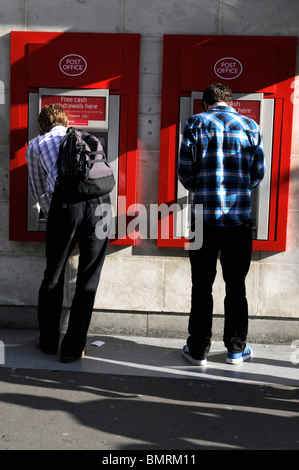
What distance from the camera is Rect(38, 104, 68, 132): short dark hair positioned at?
14.2 feet

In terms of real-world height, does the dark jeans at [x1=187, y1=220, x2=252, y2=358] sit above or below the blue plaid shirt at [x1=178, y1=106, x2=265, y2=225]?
below

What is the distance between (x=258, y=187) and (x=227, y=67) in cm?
96

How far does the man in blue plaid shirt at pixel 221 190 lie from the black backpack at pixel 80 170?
0.54 metres

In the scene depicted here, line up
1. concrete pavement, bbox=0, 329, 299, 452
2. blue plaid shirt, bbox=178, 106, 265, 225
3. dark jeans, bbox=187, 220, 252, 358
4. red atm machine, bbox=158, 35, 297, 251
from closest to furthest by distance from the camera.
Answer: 1. concrete pavement, bbox=0, 329, 299, 452
2. blue plaid shirt, bbox=178, 106, 265, 225
3. dark jeans, bbox=187, 220, 252, 358
4. red atm machine, bbox=158, 35, 297, 251

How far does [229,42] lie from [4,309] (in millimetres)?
2818

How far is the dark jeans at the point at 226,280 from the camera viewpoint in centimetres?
415

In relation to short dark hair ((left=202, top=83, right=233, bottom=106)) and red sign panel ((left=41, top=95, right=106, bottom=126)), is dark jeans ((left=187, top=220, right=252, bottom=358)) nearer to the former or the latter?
short dark hair ((left=202, top=83, right=233, bottom=106))

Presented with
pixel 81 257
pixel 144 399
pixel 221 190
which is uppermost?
pixel 221 190

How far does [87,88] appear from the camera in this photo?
477 cm
